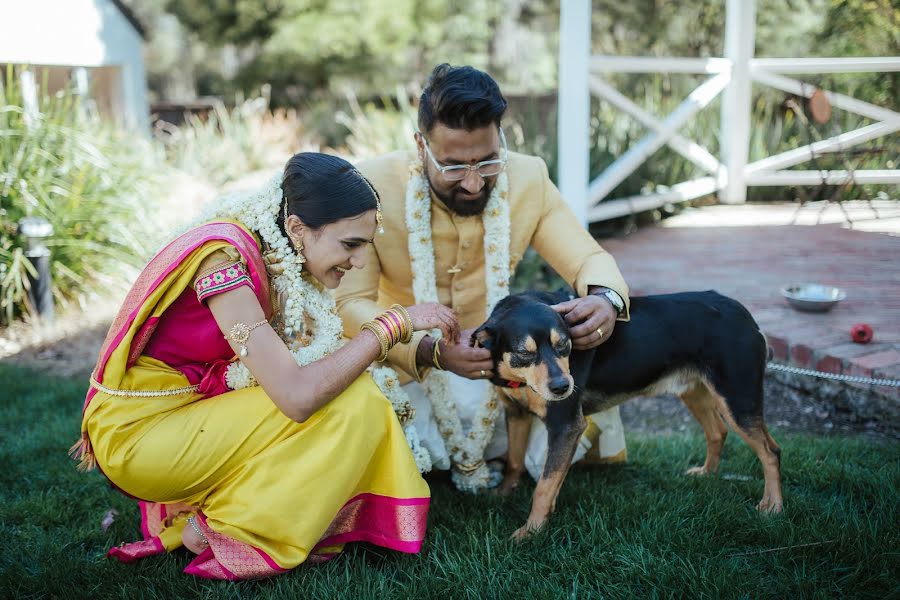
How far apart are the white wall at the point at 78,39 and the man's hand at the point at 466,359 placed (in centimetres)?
746

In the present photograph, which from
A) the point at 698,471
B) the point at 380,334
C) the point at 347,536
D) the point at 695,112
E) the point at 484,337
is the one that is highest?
the point at 695,112

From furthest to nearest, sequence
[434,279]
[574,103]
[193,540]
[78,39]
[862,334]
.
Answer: [78,39] → [574,103] → [862,334] → [434,279] → [193,540]

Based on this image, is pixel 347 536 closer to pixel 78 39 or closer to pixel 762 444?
pixel 762 444

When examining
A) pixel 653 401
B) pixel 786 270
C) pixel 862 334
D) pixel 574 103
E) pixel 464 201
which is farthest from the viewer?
pixel 574 103

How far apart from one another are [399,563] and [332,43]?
745 inches

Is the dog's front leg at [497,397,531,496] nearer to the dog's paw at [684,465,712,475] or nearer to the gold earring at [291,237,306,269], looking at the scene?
the dog's paw at [684,465,712,475]

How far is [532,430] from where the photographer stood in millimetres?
3391

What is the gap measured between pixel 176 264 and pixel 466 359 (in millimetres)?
1095

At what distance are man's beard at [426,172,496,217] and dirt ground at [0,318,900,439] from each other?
1768 millimetres

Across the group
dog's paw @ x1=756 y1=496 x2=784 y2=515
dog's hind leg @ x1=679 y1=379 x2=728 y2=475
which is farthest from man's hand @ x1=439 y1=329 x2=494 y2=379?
dog's paw @ x1=756 y1=496 x2=784 y2=515

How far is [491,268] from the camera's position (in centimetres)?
331

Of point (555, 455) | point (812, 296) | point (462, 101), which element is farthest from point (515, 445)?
point (812, 296)

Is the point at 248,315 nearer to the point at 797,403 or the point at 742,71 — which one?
the point at 797,403

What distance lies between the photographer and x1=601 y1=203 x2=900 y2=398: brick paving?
400 cm
